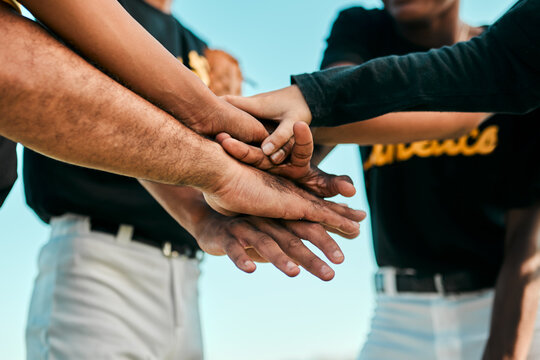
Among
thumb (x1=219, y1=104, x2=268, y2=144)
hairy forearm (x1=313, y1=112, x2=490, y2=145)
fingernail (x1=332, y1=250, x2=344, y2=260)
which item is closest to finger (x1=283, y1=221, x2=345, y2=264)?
fingernail (x1=332, y1=250, x2=344, y2=260)

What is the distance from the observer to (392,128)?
62.9 inches

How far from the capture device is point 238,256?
3.92 ft

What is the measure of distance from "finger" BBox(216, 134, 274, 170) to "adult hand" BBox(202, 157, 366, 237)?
0.02 meters

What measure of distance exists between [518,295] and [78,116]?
1570 mm

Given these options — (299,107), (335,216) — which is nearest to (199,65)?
(299,107)

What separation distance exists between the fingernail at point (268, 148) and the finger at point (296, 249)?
0.61 feet

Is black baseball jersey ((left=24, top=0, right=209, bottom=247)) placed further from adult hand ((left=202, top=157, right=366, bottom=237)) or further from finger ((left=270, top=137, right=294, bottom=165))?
finger ((left=270, top=137, right=294, bottom=165))

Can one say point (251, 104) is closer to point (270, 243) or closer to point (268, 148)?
point (268, 148)

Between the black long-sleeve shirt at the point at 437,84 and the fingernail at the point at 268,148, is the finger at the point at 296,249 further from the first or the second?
the black long-sleeve shirt at the point at 437,84

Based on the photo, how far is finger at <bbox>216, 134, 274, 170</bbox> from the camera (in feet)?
4.18

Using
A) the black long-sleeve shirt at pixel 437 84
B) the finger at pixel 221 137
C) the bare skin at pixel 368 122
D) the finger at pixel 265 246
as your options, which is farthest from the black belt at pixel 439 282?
the finger at pixel 221 137

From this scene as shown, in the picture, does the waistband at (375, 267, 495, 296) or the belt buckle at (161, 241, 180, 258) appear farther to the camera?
the waistband at (375, 267, 495, 296)

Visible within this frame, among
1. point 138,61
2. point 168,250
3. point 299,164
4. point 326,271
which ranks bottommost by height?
point 326,271

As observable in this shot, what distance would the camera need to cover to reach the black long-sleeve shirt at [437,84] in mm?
1438
